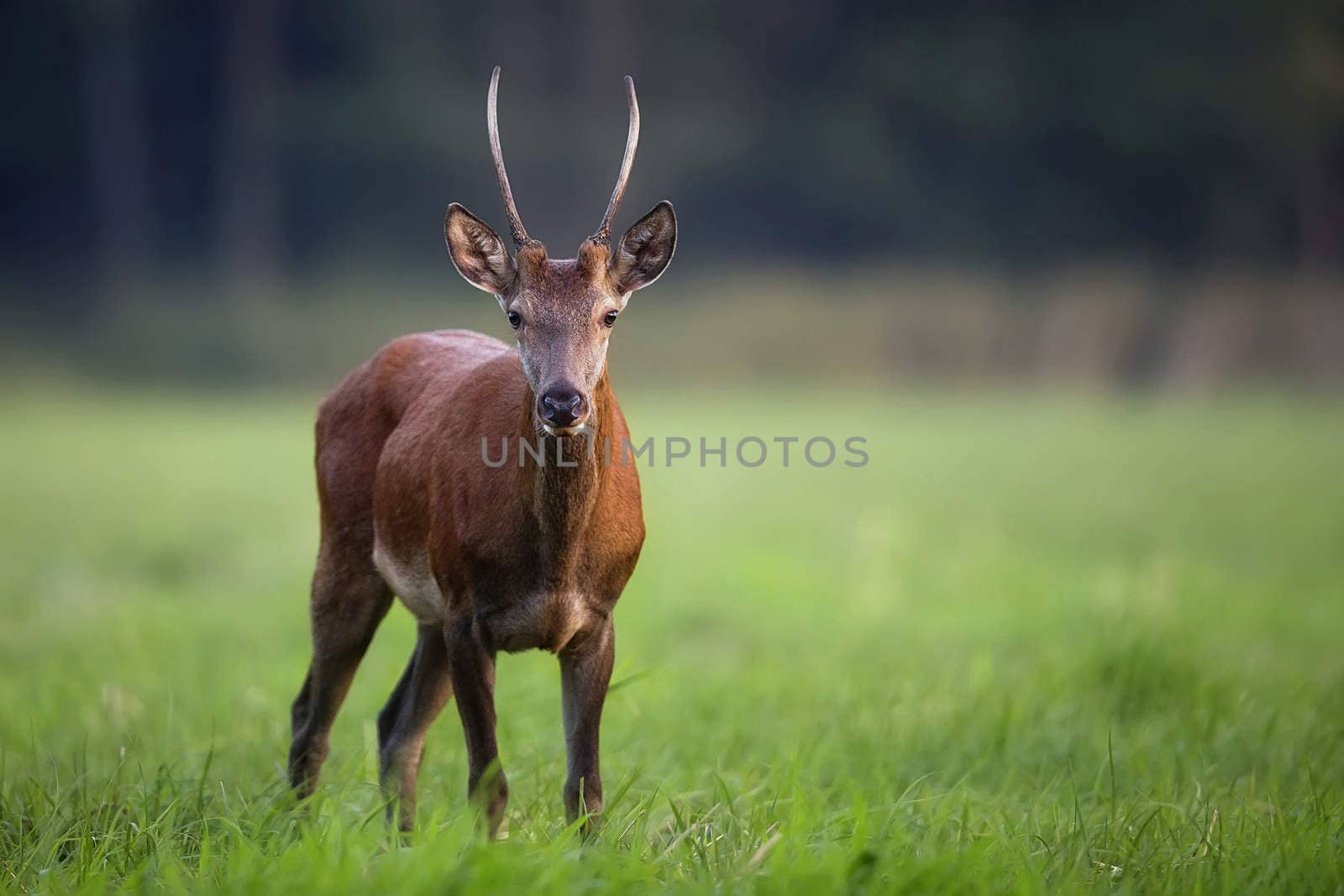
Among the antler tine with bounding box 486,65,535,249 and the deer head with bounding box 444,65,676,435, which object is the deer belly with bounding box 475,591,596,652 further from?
the antler tine with bounding box 486,65,535,249

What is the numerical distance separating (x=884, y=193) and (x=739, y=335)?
228 inches

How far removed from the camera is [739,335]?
28.3 meters

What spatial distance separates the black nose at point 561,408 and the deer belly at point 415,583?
0.92 meters

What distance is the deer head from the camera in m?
4.38

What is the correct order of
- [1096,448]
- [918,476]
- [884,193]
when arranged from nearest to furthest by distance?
1. [918,476]
2. [1096,448]
3. [884,193]

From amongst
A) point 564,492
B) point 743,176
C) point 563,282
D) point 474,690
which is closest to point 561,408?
point 564,492

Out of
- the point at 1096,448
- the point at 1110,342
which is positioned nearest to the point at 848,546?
the point at 1096,448

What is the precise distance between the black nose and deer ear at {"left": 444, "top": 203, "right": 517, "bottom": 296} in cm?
69

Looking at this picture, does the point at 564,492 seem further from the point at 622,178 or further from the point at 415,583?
the point at 622,178

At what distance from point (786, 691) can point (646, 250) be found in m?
3.69

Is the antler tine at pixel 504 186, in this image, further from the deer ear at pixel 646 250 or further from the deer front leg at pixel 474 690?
the deer front leg at pixel 474 690

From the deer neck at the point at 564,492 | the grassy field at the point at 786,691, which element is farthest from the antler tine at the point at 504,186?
the grassy field at the point at 786,691

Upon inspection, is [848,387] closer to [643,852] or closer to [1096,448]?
[1096,448]

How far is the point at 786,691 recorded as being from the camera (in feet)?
26.1
